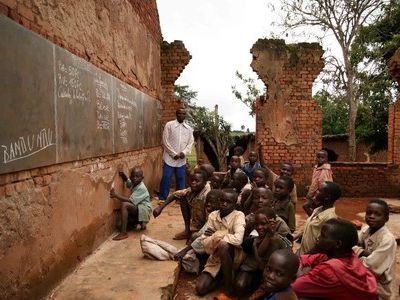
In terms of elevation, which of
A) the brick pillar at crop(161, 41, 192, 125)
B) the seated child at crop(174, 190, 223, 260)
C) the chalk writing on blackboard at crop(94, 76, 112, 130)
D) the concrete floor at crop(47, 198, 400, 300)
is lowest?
the concrete floor at crop(47, 198, 400, 300)

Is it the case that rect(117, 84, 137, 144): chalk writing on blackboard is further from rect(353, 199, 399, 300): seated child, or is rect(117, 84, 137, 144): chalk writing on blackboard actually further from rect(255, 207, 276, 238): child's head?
rect(353, 199, 399, 300): seated child

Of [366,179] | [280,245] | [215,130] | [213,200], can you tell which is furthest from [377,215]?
[215,130]

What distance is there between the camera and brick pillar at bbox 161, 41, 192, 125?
8.47m

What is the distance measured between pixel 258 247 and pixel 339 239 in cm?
94

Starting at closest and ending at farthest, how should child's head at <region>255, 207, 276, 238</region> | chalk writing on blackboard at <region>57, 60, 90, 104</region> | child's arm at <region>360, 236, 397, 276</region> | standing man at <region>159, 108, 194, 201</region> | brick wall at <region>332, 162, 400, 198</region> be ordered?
child's arm at <region>360, 236, 397, 276</region>
child's head at <region>255, 207, 276, 238</region>
chalk writing on blackboard at <region>57, 60, 90, 104</region>
standing man at <region>159, 108, 194, 201</region>
brick wall at <region>332, 162, 400, 198</region>

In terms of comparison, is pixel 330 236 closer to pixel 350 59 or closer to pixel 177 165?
pixel 177 165

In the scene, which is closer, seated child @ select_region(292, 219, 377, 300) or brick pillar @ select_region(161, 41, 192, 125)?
seated child @ select_region(292, 219, 377, 300)

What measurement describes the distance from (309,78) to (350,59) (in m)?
5.12

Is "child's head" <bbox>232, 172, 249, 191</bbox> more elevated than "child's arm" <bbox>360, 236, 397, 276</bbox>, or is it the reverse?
"child's head" <bbox>232, 172, 249, 191</bbox>

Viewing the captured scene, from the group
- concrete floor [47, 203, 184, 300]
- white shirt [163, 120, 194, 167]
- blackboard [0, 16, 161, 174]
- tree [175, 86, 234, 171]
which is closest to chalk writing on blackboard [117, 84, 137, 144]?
blackboard [0, 16, 161, 174]

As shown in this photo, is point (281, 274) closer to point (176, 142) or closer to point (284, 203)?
point (284, 203)

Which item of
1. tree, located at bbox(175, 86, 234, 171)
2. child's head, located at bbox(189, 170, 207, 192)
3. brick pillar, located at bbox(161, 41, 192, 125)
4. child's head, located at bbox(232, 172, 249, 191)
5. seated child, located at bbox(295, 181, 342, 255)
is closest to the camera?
seated child, located at bbox(295, 181, 342, 255)

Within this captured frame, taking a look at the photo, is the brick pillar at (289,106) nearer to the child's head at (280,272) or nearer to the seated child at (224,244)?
the seated child at (224,244)

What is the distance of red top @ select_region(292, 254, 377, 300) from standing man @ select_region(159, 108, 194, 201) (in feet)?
15.1
